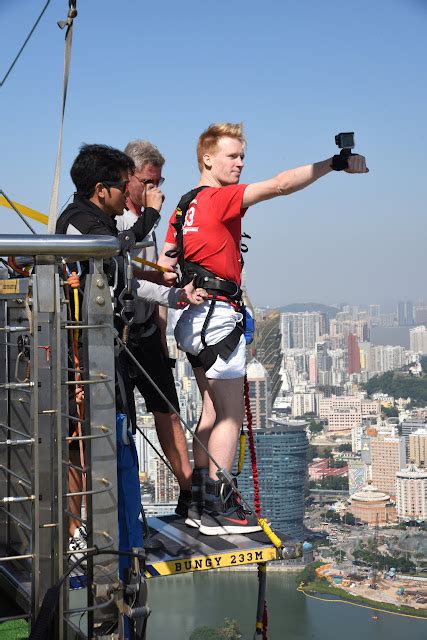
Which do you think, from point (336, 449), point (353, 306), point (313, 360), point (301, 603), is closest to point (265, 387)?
point (336, 449)

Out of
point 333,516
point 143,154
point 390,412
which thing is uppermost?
point 143,154

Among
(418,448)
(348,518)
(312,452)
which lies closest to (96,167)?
(348,518)

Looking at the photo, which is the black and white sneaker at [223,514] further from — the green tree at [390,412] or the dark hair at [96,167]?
the green tree at [390,412]

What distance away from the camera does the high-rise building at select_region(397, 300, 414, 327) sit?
95188mm

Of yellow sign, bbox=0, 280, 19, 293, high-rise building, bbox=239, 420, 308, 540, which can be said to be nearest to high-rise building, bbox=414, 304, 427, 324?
high-rise building, bbox=239, 420, 308, 540

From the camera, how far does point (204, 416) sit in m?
3.11

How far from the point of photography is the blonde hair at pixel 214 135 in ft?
9.91

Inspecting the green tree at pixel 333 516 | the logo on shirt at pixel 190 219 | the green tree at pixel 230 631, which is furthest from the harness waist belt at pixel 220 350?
the green tree at pixel 333 516

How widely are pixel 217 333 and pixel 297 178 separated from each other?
0.58 m

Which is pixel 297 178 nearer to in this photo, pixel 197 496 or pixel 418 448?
pixel 197 496

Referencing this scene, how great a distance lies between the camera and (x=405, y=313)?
9944 centimetres

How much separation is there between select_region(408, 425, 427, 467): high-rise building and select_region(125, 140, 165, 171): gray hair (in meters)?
48.9

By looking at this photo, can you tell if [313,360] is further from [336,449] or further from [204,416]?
[204,416]

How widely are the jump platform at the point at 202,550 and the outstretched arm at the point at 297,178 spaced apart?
965 millimetres
